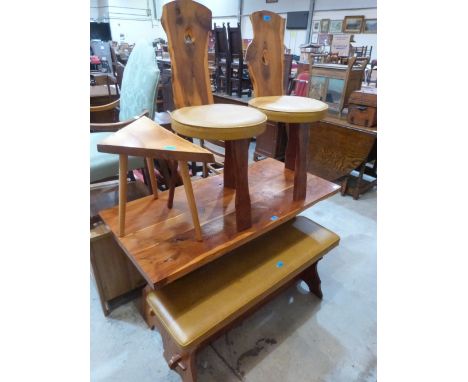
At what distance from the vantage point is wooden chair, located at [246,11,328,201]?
3.97 ft

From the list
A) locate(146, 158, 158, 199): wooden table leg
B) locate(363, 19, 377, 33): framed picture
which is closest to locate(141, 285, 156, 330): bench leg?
locate(146, 158, 158, 199): wooden table leg

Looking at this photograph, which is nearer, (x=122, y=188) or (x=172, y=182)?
(x=122, y=188)

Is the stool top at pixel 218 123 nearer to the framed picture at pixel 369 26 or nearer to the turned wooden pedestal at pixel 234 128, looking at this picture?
the turned wooden pedestal at pixel 234 128

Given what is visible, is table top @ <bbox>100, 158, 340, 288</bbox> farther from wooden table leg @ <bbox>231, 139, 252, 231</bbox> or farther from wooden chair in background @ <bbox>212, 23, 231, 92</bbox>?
wooden chair in background @ <bbox>212, 23, 231, 92</bbox>

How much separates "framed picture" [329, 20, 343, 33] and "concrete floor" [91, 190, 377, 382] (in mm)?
6936

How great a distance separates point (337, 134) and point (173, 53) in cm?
188

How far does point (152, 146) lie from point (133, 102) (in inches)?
46.9

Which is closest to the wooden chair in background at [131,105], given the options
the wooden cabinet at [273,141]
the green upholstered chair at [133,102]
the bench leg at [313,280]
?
the green upholstered chair at [133,102]

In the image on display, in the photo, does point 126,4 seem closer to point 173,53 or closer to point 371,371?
point 173,53

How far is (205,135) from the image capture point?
3.12 feet

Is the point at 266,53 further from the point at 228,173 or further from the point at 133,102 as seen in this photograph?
the point at 133,102

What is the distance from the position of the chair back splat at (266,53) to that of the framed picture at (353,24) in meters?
6.40

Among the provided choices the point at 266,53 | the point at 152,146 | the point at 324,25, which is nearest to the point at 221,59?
the point at 266,53

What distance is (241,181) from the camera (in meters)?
1.11
